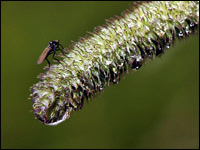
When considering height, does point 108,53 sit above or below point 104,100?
above

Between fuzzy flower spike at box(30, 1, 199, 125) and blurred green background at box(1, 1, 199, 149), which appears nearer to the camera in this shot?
fuzzy flower spike at box(30, 1, 199, 125)

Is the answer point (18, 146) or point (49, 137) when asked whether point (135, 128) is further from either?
point (18, 146)

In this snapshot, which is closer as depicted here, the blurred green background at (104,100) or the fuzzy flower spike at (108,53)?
the fuzzy flower spike at (108,53)

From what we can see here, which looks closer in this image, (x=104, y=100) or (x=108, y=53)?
(x=108, y=53)
